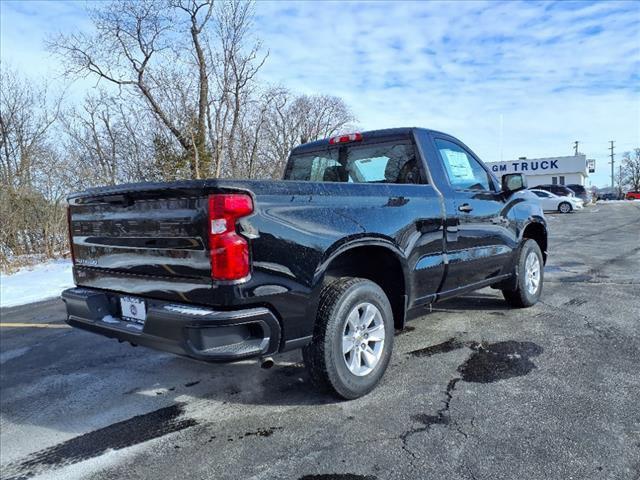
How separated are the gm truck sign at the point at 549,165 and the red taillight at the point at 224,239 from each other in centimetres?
5022

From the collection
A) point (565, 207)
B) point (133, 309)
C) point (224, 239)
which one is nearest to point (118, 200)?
point (133, 309)

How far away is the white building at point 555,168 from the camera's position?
50.4 m

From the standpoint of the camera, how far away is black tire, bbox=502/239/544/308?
5.37 m

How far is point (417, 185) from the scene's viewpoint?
3.94 m

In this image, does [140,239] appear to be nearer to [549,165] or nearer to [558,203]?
[558,203]

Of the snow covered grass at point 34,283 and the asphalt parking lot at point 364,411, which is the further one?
the snow covered grass at point 34,283

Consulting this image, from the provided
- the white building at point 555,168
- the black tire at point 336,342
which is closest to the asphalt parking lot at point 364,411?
the black tire at point 336,342

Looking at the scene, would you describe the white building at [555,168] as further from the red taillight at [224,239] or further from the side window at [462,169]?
the red taillight at [224,239]

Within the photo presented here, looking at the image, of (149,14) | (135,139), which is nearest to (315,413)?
(135,139)

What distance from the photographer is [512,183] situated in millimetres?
5090

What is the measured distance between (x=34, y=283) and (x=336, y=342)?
9.55m

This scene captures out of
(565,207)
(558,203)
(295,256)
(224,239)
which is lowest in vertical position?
(565,207)

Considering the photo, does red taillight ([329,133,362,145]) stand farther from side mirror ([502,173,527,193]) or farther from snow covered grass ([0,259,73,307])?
snow covered grass ([0,259,73,307])

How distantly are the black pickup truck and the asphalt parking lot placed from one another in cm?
46
